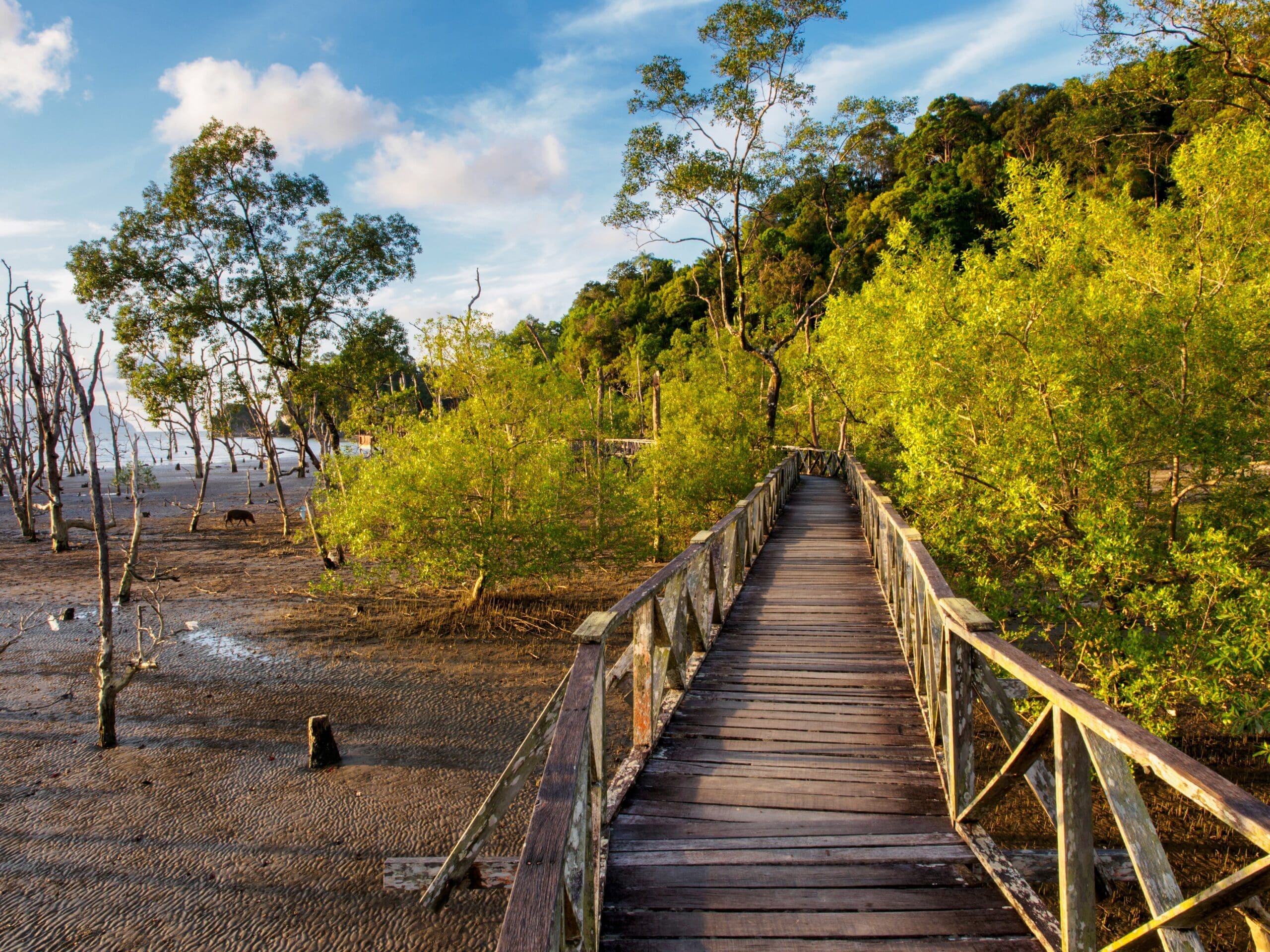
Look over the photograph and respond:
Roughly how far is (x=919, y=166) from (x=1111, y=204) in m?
42.1

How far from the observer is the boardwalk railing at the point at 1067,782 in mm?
1352

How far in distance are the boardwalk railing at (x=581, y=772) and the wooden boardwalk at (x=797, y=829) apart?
17 centimetres

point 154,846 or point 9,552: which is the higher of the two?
point 9,552

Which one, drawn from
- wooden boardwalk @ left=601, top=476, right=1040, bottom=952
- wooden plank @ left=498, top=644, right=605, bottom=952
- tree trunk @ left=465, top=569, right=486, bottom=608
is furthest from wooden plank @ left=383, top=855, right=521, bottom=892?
tree trunk @ left=465, top=569, right=486, bottom=608

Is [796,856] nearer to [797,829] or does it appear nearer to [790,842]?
[790,842]

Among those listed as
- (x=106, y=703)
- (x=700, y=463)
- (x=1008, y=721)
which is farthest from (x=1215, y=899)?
(x=700, y=463)

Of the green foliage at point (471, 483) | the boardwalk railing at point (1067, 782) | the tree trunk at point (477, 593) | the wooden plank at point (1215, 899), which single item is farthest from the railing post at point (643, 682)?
the tree trunk at point (477, 593)

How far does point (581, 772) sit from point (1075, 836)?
4.65 feet

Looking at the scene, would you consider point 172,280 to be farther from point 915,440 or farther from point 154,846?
point 915,440

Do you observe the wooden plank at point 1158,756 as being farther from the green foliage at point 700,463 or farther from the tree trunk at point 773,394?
the tree trunk at point 773,394

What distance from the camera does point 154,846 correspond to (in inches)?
221

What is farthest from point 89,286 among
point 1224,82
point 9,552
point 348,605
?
point 1224,82

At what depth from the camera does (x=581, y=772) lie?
2088mm

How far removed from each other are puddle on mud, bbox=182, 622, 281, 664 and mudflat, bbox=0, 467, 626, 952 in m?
0.05
